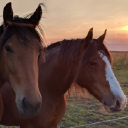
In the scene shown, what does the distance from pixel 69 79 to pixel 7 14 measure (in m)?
1.34

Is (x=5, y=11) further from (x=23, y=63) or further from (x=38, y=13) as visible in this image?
(x=23, y=63)

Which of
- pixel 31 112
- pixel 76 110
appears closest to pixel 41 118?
pixel 31 112

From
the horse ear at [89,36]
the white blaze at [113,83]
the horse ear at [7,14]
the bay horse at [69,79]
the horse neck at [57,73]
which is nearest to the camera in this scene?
the horse ear at [7,14]

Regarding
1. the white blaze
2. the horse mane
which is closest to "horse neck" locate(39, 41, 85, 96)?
the white blaze

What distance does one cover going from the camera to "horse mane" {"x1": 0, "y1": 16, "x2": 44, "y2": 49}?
206 centimetres

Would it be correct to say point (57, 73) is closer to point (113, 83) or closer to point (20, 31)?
point (113, 83)

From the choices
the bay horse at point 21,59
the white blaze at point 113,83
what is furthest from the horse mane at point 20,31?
the white blaze at point 113,83

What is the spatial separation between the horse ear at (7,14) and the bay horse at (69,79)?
1054 mm

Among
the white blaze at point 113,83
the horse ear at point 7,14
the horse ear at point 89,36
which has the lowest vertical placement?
the white blaze at point 113,83

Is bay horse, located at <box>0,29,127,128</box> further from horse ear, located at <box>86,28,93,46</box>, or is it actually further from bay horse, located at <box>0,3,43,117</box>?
bay horse, located at <box>0,3,43,117</box>

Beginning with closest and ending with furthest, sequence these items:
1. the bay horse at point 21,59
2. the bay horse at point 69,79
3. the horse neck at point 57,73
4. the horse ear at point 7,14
→ 1. the bay horse at point 21,59
2. the horse ear at point 7,14
3. the bay horse at point 69,79
4. the horse neck at point 57,73

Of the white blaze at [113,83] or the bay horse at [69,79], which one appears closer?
the white blaze at [113,83]

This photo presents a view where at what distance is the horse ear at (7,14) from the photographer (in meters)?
2.05

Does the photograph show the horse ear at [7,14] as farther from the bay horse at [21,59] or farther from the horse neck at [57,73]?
the horse neck at [57,73]
